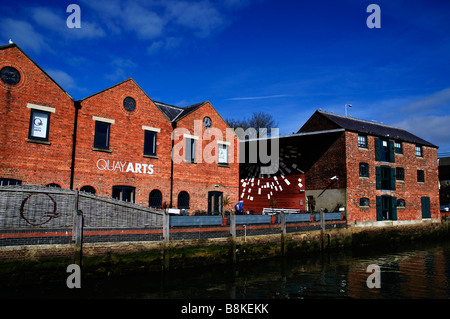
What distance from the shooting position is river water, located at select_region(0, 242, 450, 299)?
10.6 metres

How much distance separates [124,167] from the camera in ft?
58.2

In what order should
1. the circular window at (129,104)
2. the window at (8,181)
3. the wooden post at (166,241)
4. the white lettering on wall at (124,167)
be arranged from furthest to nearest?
1. the circular window at (129,104)
2. the white lettering on wall at (124,167)
3. the window at (8,181)
4. the wooden post at (166,241)

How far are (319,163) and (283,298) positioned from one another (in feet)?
55.2

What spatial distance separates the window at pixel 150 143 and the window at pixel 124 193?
7.80ft

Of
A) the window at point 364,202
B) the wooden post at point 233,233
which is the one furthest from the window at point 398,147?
the wooden post at point 233,233

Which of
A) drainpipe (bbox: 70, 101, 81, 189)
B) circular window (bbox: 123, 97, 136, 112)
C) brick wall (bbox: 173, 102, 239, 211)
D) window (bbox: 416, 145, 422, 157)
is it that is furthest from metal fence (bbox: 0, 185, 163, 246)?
window (bbox: 416, 145, 422, 157)

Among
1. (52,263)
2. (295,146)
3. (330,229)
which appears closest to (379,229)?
(330,229)

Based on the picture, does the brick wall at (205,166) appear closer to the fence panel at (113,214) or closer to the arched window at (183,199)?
the arched window at (183,199)

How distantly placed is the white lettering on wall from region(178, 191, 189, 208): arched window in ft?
8.03

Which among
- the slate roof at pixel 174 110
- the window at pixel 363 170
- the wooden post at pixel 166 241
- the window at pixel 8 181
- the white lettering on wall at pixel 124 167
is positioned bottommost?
the wooden post at pixel 166 241

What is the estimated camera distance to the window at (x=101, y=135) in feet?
56.3

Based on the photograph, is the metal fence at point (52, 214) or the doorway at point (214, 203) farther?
the doorway at point (214, 203)

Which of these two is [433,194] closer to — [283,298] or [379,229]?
[379,229]

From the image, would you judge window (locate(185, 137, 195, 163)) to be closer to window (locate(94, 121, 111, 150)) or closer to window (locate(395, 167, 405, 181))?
window (locate(94, 121, 111, 150))
